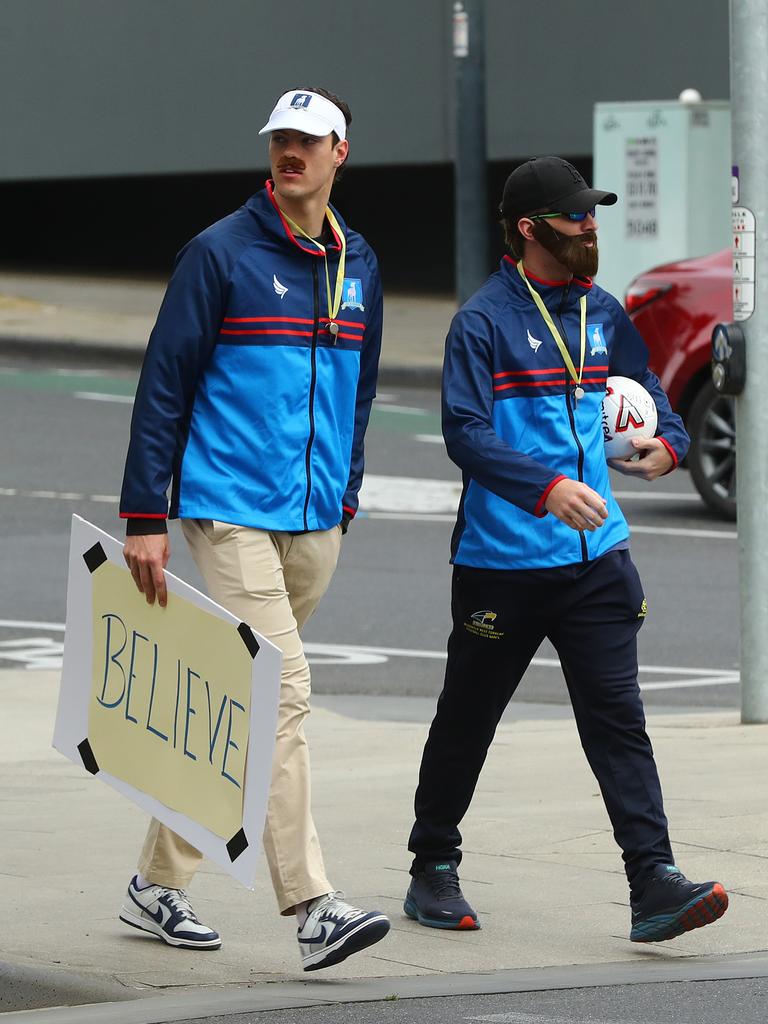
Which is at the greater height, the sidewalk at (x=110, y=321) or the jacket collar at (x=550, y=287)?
the jacket collar at (x=550, y=287)

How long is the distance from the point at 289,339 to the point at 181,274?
0.28m

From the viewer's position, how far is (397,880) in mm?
5852

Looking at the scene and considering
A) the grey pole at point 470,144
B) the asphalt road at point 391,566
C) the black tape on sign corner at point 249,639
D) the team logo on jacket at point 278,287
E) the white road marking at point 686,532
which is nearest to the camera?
the black tape on sign corner at point 249,639

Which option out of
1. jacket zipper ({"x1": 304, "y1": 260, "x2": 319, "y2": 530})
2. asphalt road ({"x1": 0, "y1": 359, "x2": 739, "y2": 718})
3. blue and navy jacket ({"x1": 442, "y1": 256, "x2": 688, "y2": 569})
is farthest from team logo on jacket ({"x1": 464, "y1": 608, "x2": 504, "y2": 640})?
asphalt road ({"x1": 0, "y1": 359, "x2": 739, "y2": 718})

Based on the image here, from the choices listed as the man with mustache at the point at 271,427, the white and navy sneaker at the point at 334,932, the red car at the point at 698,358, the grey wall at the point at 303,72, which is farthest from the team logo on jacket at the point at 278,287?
the grey wall at the point at 303,72

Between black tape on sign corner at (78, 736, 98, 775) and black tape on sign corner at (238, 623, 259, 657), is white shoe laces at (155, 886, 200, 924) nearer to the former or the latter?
black tape on sign corner at (78, 736, 98, 775)

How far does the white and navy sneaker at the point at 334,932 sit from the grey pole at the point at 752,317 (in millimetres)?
3393

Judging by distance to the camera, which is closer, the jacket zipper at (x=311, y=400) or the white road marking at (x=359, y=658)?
the jacket zipper at (x=311, y=400)

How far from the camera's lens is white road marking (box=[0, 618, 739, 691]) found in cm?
926

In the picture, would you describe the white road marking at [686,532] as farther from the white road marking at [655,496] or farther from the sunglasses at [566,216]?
the sunglasses at [566,216]

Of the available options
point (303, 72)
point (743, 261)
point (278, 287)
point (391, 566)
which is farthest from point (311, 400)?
point (303, 72)

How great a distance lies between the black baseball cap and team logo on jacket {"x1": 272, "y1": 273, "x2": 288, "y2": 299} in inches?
24.5

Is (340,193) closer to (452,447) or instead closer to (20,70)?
(20,70)

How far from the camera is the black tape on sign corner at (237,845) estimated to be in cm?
477
